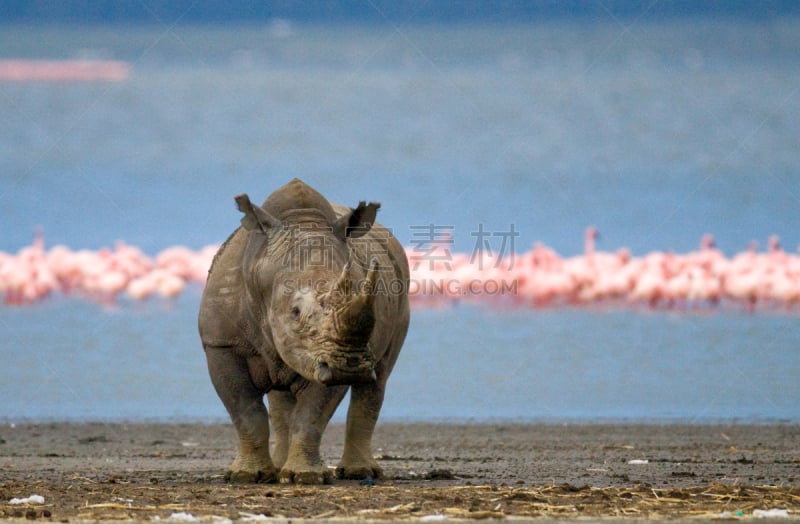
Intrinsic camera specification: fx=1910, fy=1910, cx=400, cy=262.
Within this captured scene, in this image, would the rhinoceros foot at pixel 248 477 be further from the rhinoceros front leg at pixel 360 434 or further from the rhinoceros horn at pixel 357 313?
the rhinoceros horn at pixel 357 313

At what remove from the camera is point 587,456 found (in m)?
15.2

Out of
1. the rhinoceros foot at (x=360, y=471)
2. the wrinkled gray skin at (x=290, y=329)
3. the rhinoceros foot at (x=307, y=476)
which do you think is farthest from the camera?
the rhinoceros foot at (x=360, y=471)

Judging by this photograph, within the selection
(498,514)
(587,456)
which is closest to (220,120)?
(587,456)

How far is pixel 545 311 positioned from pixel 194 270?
5.44m

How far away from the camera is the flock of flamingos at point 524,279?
92.2 ft

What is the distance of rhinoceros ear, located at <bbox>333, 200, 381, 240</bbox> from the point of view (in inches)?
516

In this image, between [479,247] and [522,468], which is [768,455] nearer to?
[522,468]

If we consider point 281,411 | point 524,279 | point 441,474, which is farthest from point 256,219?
point 524,279

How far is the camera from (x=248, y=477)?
1309cm

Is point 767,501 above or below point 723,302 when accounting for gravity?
below

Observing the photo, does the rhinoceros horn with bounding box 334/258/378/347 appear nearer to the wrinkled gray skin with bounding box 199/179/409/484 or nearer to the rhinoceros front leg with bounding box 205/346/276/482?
the wrinkled gray skin with bounding box 199/179/409/484

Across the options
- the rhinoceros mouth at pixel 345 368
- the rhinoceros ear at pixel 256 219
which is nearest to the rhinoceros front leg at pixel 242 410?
the rhinoceros ear at pixel 256 219

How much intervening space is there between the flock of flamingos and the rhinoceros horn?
617 inches

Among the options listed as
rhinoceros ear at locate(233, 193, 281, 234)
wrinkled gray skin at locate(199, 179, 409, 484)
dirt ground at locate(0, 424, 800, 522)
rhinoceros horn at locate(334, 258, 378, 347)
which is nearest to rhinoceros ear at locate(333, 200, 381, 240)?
wrinkled gray skin at locate(199, 179, 409, 484)
